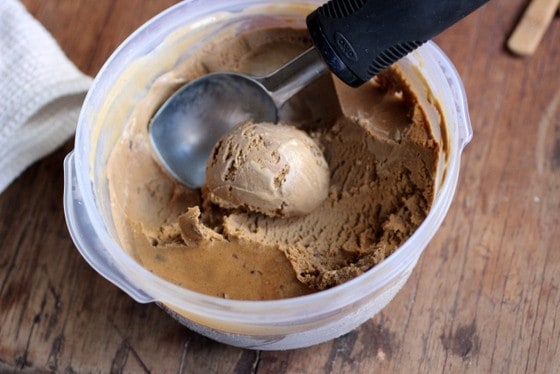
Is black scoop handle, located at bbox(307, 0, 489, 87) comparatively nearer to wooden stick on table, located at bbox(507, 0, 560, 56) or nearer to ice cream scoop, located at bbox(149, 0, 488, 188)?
ice cream scoop, located at bbox(149, 0, 488, 188)

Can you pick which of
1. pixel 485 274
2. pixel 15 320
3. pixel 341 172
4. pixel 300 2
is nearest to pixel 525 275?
pixel 485 274

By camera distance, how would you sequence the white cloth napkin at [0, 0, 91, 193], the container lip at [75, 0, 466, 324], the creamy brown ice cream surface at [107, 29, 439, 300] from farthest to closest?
the white cloth napkin at [0, 0, 91, 193] → the creamy brown ice cream surface at [107, 29, 439, 300] → the container lip at [75, 0, 466, 324]

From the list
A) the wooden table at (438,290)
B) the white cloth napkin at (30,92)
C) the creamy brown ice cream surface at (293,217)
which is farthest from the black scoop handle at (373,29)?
the white cloth napkin at (30,92)

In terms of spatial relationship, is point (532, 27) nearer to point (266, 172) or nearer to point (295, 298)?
point (266, 172)

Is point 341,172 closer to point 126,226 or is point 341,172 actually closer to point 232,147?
point 232,147

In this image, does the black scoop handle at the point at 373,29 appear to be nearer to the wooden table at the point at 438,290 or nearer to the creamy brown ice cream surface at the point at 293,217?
the creamy brown ice cream surface at the point at 293,217

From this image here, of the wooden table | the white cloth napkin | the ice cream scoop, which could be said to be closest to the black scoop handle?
the ice cream scoop
